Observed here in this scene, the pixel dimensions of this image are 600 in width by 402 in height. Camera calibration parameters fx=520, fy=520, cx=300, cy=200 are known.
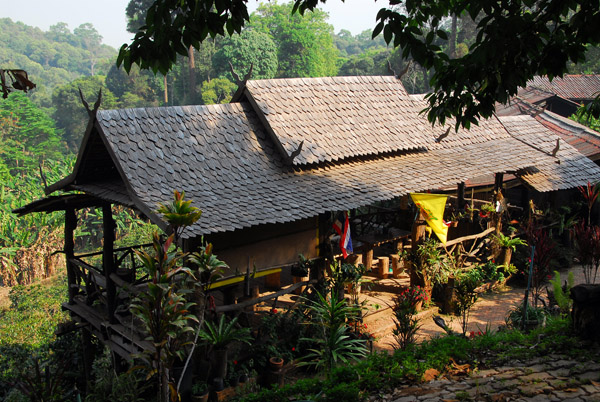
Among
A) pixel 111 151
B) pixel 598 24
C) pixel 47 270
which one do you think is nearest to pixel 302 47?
pixel 47 270

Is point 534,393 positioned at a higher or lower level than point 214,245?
lower

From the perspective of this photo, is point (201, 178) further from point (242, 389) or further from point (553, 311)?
point (553, 311)

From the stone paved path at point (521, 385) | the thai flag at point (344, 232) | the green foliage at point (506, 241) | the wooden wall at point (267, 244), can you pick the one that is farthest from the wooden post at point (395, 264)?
the stone paved path at point (521, 385)

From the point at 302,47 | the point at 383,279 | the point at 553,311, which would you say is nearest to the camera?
the point at 553,311

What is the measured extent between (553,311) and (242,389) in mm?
5916

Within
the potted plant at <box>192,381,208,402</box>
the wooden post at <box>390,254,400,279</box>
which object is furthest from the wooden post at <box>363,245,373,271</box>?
the potted plant at <box>192,381,208,402</box>

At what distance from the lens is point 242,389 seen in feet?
25.8

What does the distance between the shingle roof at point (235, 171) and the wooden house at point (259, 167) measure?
0.08 ft

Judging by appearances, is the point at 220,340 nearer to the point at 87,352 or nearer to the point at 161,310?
the point at 161,310

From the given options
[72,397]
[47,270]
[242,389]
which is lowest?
[47,270]

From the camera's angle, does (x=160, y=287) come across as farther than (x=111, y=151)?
No

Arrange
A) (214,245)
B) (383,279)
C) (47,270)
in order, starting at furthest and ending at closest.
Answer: (47,270)
(383,279)
(214,245)

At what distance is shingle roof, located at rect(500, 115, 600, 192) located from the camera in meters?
13.0

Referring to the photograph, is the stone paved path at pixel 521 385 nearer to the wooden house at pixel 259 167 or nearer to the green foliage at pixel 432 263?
the wooden house at pixel 259 167
